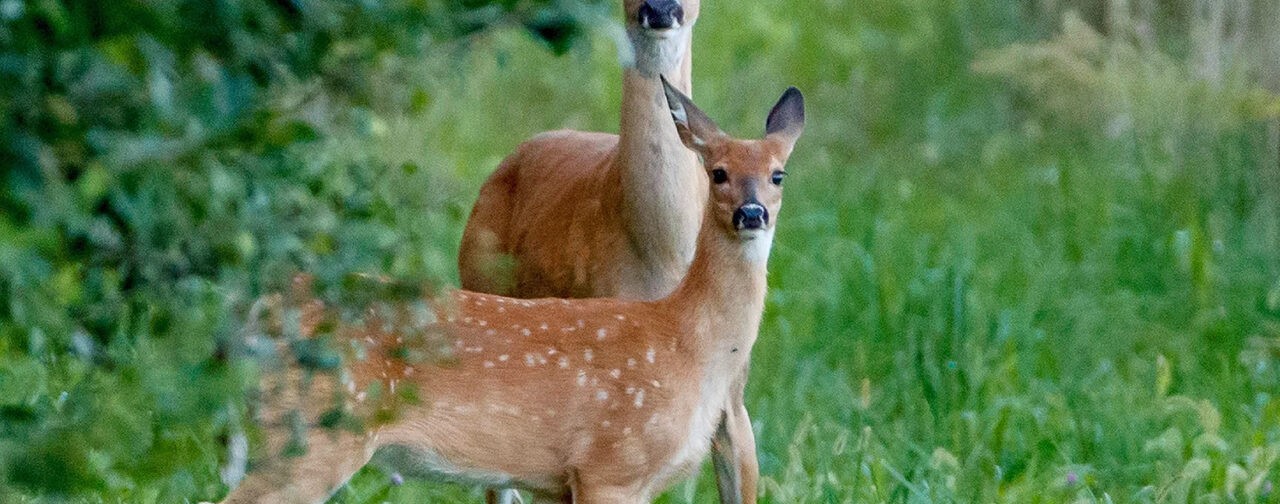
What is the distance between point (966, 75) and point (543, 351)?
6936 millimetres

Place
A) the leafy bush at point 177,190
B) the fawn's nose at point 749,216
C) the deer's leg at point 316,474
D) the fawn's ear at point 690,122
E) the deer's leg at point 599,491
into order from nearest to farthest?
the leafy bush at point 177,190 → the deer's leg at point 316,474 → the deer's leg at point 599,491 → the fawn's nose at point 749,216 → the fawn's ear at point 690,122

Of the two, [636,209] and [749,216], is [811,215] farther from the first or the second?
[749,216]

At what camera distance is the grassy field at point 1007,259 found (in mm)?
5578

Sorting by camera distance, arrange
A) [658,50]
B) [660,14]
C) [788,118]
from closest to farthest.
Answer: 1. [788,118]
2. [660,14]
3. [658,50]

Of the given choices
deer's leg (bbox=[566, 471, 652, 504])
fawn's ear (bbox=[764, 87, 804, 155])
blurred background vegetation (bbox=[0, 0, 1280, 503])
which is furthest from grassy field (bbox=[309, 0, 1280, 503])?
fawn's ear (bbox=[764, 87, 804, 155])

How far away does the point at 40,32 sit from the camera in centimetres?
207

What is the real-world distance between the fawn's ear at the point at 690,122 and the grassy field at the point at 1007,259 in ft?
2.11

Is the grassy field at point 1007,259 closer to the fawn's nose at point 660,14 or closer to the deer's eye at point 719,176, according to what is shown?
the fawn's nose at point 660,14

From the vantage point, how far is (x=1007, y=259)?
307 inches

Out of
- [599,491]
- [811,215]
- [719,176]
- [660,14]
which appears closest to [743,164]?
[719,176]

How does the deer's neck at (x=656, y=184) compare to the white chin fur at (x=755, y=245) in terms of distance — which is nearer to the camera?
the white chin fur at (x=755, y=245)

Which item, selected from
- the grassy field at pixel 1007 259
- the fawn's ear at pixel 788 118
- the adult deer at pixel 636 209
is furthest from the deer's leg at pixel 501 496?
the fawn's ear at pixel 788 118

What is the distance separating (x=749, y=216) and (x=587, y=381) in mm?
567

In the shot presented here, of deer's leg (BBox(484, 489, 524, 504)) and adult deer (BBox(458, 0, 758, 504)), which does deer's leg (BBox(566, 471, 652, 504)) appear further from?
deer's leg (BBox(484, 489, 524, 504))
